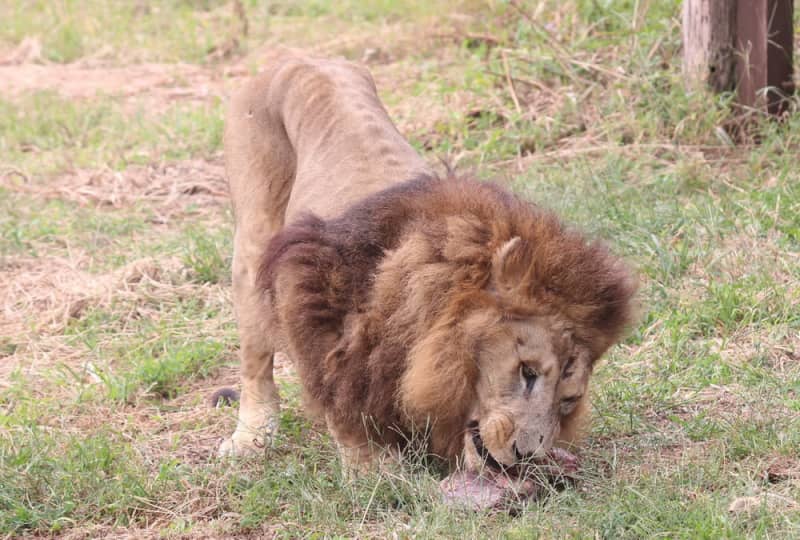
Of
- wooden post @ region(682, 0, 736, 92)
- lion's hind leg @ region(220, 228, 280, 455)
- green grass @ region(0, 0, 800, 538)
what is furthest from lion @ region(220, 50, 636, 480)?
wooden post @ region(682, 0, 736, 92)

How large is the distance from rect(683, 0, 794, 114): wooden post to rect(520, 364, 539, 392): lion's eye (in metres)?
3.76

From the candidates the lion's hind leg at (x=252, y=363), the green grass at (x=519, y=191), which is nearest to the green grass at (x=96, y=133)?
the green grass at (x=519, y=191)

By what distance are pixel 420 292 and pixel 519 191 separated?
108 inches

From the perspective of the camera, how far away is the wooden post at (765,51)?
21.3ft

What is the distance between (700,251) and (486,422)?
2335 mm

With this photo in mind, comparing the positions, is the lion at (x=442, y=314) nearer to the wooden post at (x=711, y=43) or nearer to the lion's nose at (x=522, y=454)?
the lion's nose at (x=522, y=454)

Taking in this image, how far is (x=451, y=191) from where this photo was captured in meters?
3.57

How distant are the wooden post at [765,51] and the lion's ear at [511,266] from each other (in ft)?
11.9

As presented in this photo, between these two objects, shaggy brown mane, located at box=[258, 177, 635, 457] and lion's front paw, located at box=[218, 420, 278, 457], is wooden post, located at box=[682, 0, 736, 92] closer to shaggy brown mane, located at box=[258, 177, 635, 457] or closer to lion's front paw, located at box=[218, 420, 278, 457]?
shaggy brown mane, located at box=[258, 177, 635, 457]

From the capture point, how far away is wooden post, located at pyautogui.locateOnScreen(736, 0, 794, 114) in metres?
6.48

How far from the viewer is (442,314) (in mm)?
3342

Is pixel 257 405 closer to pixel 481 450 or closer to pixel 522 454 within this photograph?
pixel 481 450

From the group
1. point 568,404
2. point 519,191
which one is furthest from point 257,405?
point 519,191

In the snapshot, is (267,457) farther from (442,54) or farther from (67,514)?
(442,54)
